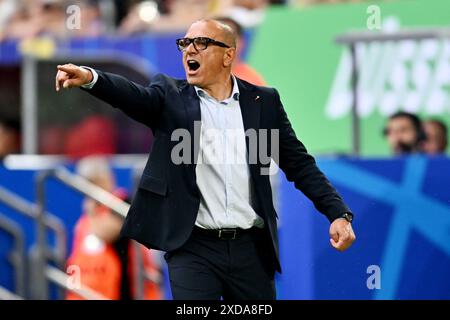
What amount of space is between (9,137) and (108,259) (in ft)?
7.00

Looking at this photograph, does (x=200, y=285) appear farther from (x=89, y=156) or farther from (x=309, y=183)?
(x=89, y=156)

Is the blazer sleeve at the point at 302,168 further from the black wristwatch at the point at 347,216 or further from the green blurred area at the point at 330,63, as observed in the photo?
the green blurred area at the point at 330,63

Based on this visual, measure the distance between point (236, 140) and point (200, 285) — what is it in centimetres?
77

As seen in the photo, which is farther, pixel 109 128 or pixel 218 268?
pixel 109 128

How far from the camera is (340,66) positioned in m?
10.5

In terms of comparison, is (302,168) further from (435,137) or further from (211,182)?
(435,137)

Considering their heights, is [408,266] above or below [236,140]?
below

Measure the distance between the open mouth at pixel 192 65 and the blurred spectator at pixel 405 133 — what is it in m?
2.99

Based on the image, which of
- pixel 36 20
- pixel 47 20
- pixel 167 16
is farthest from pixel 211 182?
pixel 36 20

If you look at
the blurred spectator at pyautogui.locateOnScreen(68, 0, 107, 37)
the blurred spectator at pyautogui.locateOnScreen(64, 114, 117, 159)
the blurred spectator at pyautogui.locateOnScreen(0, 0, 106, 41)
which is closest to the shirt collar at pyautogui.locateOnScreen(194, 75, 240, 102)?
the blurred spectator at pyautogui.locateOnScreen(64, 114, 117, 159)

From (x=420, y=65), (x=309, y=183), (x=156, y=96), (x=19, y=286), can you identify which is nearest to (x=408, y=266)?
(x=420, y=65)

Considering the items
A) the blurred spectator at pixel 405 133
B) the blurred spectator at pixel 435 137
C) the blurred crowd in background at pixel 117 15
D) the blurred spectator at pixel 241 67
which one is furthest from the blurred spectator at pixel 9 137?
the blurred spectator at pixel 435 137

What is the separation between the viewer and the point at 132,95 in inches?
257

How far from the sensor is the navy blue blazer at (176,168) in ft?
21.7
